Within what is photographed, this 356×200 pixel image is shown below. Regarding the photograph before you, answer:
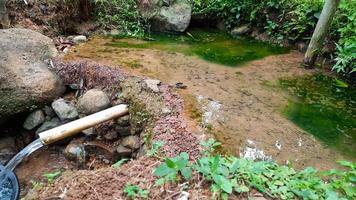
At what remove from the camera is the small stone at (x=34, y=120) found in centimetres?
456

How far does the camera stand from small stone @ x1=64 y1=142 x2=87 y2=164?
165 inches

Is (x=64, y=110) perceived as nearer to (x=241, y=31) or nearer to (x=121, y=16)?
(x=121, y=16)

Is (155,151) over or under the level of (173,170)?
under

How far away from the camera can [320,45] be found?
575cm

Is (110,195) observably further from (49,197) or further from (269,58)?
(269,58)

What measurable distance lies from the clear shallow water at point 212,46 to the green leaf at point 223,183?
364 cm

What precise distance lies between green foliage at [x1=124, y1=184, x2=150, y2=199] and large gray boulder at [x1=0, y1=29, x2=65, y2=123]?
8.43ft

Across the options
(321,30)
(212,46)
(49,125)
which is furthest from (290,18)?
(49,125)

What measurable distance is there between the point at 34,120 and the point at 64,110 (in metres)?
0.44

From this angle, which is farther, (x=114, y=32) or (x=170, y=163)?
(x=114, y=32)

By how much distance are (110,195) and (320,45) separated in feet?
15.2

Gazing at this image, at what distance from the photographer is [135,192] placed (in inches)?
98.8

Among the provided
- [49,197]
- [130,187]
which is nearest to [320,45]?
[130,187]

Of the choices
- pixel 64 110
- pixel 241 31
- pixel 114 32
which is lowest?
pixel 64 110
